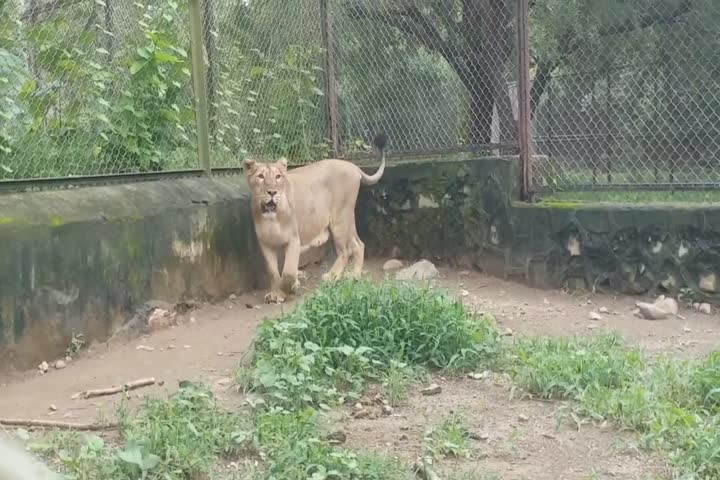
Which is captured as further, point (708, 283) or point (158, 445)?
point (708, 283)

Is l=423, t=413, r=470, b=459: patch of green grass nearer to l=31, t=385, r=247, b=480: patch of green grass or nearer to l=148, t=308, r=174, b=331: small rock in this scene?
l=31, t=385, r=247, b=480: patch of green grass

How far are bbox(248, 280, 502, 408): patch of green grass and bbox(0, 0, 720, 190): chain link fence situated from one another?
84.6 inches

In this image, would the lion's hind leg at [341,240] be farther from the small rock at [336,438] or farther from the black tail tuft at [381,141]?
the small rock at [336,438]

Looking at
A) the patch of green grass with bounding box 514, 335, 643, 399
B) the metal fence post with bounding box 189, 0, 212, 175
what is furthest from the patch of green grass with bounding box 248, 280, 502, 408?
the metal fence post with bounding box 189, 0, 212, 175

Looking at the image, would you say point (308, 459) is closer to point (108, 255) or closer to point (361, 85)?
point (108, 255)

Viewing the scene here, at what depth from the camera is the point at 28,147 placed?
18.2 ft

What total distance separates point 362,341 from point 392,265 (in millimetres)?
3403

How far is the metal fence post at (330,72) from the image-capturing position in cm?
867

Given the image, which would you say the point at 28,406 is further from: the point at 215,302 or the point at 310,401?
the point at 215,302

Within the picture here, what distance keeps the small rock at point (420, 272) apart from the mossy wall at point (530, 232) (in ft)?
1.00

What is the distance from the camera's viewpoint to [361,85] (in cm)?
877

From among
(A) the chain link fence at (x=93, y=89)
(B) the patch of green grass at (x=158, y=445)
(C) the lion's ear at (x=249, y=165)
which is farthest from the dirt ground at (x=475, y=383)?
(A) the chain link fence at (x=93, y=89)

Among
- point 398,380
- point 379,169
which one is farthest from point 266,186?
point 398,380

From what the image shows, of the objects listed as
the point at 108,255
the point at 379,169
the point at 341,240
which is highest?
the point at 379,169
